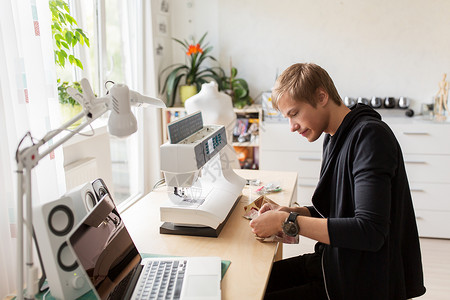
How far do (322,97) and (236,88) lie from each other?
2.33 m

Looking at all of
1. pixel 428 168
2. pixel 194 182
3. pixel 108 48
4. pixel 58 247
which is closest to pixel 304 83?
pixel 194 182

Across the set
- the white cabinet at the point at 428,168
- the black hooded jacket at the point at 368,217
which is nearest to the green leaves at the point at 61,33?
the black hooded jacket at the point at 368,217

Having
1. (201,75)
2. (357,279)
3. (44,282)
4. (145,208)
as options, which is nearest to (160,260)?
(44,282)

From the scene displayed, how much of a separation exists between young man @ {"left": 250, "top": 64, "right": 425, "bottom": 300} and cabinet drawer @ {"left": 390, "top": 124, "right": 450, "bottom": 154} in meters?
1.92

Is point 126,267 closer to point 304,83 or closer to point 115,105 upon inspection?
point 115,105

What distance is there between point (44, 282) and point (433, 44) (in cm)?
338

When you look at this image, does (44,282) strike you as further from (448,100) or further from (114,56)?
(448,100)

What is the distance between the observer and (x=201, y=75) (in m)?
3.73

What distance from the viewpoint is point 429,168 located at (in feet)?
10.0

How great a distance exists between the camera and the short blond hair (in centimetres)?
128

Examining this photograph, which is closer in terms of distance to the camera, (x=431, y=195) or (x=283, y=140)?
(x=431, y=195)

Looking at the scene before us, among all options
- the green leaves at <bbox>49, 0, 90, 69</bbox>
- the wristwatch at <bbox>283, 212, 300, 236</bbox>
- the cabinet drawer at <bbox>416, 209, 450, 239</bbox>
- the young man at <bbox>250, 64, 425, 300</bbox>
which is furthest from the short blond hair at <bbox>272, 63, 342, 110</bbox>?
the cabinet drawer at <bbox>416, 209, 450, 239</bbox>

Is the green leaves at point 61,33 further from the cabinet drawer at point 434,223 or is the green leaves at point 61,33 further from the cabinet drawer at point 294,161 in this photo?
the cabinet drawer at point 434,223

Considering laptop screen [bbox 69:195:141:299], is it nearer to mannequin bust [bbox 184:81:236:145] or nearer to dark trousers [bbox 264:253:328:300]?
dark trousers [bbox 264:253:328:300]
